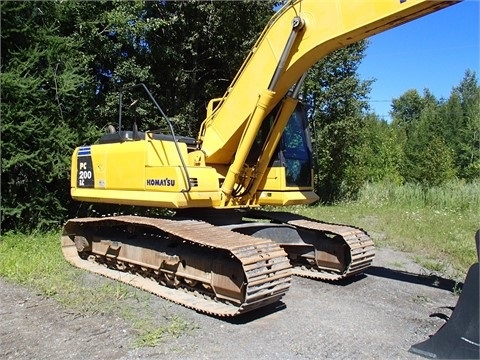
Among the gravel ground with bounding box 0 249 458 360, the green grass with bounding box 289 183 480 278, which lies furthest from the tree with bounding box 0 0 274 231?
the green grass with bounding box 289 183 480 278

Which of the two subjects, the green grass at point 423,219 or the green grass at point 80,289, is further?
the green grass at point 423,219

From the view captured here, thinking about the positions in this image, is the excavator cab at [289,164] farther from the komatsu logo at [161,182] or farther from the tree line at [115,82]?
the komatsu logo at [161,182]

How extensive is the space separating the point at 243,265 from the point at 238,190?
1.84 m

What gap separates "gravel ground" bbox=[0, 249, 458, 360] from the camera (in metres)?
3.94

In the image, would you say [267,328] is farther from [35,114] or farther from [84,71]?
[84,71]

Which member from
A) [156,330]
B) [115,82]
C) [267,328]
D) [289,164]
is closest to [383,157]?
[115,82]

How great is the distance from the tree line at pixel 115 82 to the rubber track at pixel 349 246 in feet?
2.89

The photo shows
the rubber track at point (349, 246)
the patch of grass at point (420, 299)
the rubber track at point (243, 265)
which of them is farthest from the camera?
the rubber track at point (349, 246)

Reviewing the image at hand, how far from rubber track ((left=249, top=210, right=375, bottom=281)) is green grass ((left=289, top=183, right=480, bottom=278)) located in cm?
176

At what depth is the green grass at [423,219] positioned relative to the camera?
8312mm

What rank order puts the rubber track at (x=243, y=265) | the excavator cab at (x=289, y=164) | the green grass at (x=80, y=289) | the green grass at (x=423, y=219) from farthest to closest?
the green grass at (x=423, y=219) → the excavator cab at (x=289, y=164) → the rubber track at (x=243, y=265) → the green grass at (x=80, y=289)

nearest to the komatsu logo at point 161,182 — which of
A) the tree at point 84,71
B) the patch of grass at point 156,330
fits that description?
the patch of grass at point 156,330

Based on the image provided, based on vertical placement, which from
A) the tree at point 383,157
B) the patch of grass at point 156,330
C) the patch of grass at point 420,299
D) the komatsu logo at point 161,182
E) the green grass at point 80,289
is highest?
the tree at point 383,157

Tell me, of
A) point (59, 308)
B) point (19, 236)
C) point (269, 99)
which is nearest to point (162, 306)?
point (59, 308)
